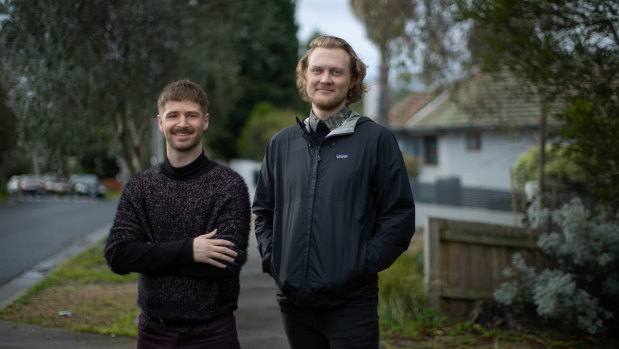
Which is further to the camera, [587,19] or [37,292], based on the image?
[37,292]

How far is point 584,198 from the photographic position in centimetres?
812

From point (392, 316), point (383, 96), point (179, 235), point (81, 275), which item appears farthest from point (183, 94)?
point (383, 96)

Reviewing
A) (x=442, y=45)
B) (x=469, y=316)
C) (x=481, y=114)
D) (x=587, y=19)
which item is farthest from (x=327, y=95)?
(x=481, y=114)

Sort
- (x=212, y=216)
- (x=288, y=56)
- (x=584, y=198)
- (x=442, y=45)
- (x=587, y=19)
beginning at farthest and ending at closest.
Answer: (x=288, y=56), (x=442, y=45), (x=584, y=198), (x=587, y=19), (x=212, y=216)

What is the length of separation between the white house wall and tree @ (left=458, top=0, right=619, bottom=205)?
Result: 46.8 feet

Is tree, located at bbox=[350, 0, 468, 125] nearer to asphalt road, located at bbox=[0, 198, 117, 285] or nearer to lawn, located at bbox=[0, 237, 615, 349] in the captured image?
lawn, located at bbox=[0, 237, 615, 349]

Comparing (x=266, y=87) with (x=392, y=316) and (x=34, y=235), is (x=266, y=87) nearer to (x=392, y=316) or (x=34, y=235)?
(x=34, y=235)

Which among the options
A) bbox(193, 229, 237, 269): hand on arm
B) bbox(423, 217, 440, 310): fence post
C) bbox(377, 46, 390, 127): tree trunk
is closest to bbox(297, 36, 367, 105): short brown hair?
bbox(193, 229, 237, 269): hand on arm

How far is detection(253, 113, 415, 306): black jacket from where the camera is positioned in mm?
2580

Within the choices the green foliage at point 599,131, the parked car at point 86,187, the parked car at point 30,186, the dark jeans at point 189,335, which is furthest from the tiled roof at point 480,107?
the parked car at point 30,186

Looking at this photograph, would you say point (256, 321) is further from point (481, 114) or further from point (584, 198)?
point (481, 114)

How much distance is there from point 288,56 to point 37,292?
3264 centimetres

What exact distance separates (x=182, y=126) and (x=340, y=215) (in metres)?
0.85

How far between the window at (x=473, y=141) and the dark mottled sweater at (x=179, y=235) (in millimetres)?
19813
